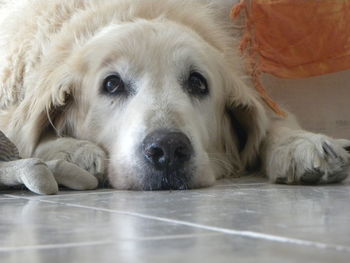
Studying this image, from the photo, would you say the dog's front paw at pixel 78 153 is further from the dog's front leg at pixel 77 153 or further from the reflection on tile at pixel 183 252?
the reflection on tile at pixel 183 252

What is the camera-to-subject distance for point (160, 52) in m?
2.53

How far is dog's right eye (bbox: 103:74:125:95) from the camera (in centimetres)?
254

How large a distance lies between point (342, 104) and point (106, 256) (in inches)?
122

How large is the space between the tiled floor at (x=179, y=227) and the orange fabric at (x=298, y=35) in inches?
68.8

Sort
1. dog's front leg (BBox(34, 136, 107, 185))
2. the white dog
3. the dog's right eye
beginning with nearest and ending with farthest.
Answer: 1. the white dog
2. dog's front leg (BBox(34, 136, 107, 185))
3. the dog's right eye

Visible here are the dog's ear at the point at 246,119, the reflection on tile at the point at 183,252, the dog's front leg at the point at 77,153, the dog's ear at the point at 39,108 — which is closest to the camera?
the reflection on tile at the point at 183,252

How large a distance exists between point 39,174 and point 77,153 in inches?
20.0

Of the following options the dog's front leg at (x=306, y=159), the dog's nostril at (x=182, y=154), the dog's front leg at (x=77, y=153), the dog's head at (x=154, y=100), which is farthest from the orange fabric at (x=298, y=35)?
the dog's nostril at (x=182, y=154)

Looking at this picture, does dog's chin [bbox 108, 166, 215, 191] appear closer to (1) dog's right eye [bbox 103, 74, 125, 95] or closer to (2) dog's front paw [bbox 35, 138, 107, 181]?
(2) dog's front paw [bbox 35, 138, 107, 181]

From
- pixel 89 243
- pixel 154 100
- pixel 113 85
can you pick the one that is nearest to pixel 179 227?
pixel 89 243

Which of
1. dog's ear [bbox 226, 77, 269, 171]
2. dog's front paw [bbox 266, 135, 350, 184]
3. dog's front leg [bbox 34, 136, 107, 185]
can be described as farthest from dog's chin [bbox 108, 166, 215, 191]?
dog's ear [bbox 226, 77, 269, 171]

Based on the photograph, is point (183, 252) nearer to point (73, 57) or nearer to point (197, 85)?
point (197, 85)

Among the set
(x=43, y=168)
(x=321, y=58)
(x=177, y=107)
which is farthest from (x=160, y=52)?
(x=321, y=58)

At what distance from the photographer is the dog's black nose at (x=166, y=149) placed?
2.11 m
